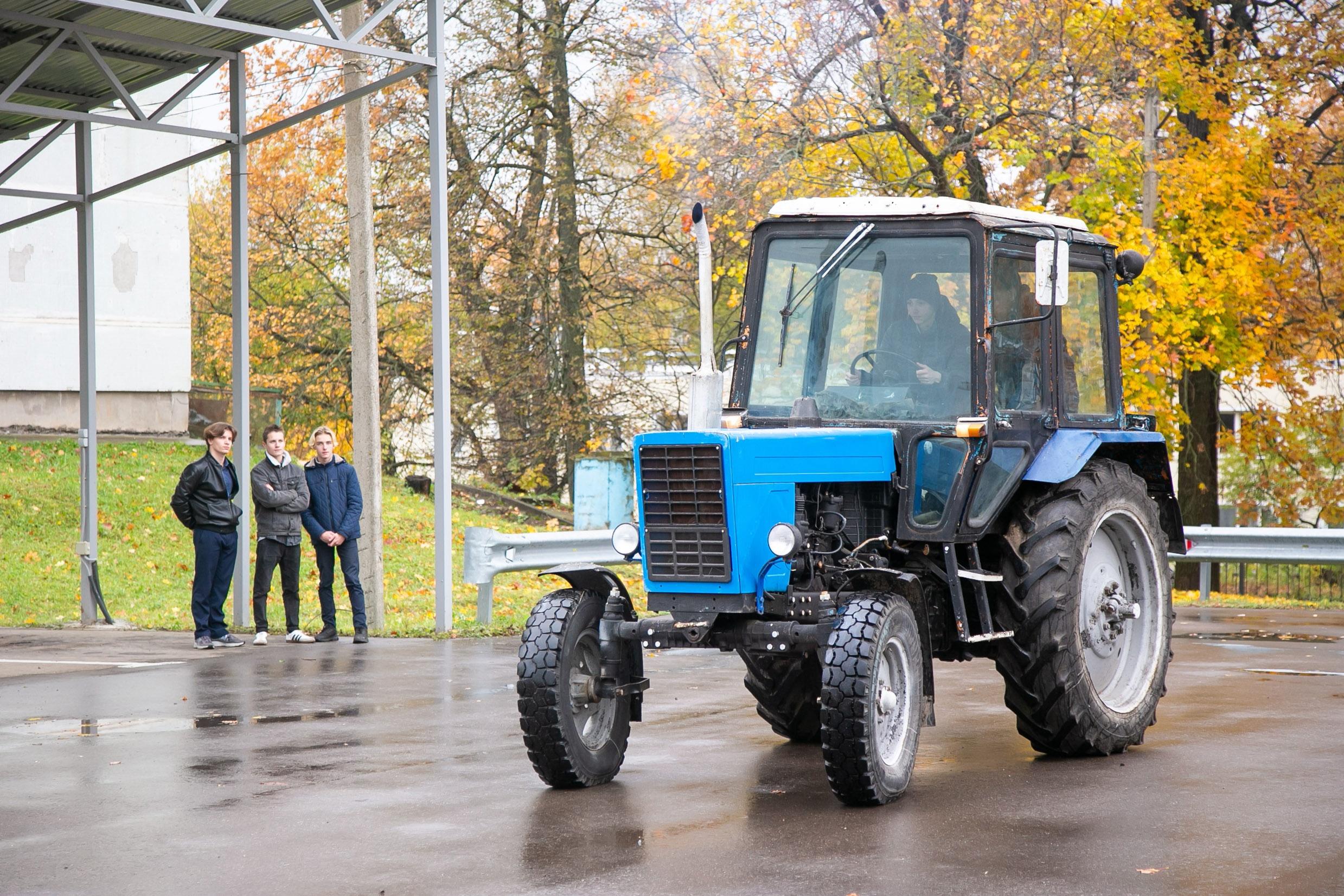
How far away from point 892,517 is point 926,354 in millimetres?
863

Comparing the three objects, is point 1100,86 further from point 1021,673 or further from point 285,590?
point 1021,673

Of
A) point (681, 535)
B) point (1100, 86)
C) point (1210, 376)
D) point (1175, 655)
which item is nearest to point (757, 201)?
point (1100, 86)

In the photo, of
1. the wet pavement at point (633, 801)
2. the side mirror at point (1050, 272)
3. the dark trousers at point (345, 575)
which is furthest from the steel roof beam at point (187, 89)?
the side mirror at point (1050, 272)

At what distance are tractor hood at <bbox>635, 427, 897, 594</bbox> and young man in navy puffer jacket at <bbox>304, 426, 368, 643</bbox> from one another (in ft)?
22.6

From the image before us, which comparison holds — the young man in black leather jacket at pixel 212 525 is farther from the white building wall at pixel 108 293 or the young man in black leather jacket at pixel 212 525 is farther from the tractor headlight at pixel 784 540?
the white building wall at pixel 108 293

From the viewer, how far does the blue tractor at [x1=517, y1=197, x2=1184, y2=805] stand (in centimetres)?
695

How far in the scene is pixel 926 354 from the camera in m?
7.80

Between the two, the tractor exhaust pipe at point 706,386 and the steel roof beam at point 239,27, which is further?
the steel roof beam at point 239,27

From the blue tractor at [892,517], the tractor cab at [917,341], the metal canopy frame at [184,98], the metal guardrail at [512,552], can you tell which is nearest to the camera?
the blue tractor at [892,517]

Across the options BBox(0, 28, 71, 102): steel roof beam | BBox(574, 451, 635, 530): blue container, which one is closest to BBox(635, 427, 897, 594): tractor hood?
BBox(0, 28, 71, 102): steel roof beam

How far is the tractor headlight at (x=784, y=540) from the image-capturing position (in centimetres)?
678

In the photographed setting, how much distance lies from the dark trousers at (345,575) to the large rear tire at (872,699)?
24.7 feet

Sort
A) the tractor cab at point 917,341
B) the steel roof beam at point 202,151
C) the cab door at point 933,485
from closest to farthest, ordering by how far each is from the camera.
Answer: the cab door at point 933,485, the tractor cab at point 917,341, the steel roof beam at point 202,151

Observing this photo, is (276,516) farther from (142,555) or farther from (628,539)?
(628,539)
